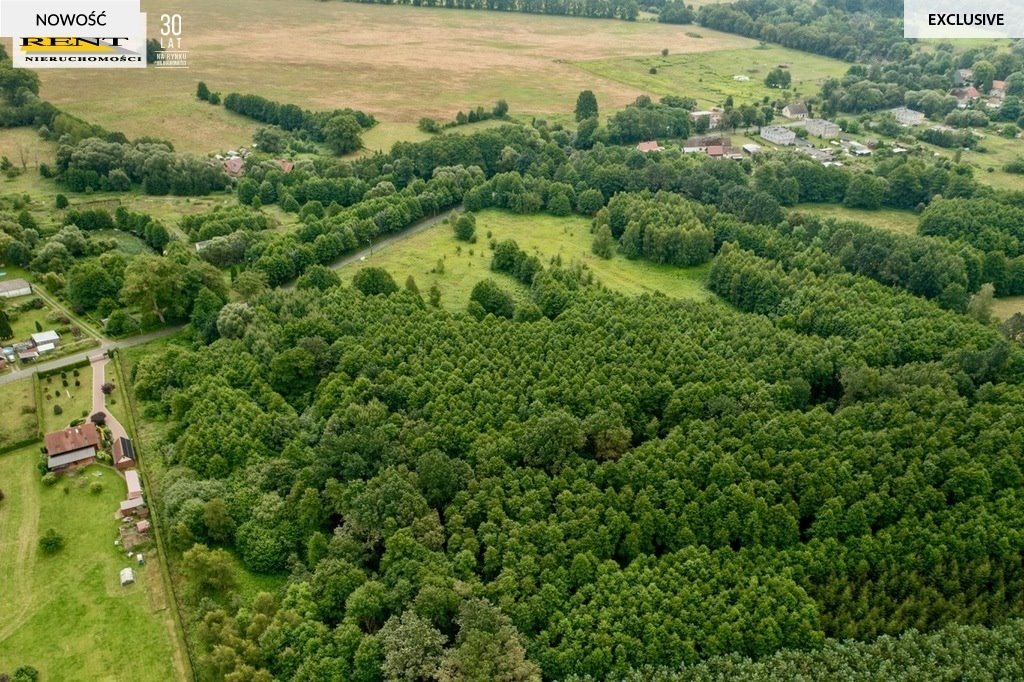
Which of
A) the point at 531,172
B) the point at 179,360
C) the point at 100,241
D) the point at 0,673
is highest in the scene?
the point at 531,172

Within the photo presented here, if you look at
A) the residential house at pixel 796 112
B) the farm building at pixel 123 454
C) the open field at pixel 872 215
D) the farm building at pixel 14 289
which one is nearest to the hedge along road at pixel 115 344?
the farm building at pixel 14 289

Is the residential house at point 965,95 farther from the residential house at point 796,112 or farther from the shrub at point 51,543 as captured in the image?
the shrub at point 51,543

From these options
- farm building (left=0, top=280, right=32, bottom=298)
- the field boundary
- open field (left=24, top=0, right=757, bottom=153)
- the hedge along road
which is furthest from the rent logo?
the field boundary

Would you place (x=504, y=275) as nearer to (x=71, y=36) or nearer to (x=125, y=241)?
(x=125, y=241)

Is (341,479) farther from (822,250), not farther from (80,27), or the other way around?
(80,27)

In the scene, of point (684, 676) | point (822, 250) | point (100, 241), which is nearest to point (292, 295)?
point (100, 241)
